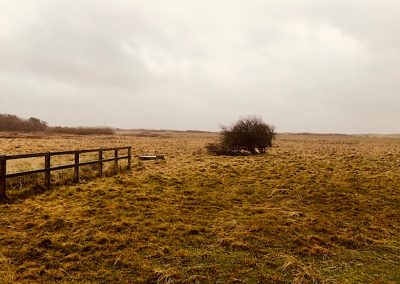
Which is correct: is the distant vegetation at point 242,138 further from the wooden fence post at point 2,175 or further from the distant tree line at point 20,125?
the distant tree line at point 20,125

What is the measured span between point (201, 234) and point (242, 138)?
23.3 meters

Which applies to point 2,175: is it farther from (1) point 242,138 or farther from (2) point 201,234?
(1) point 242,138

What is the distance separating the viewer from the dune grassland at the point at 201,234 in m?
5.47

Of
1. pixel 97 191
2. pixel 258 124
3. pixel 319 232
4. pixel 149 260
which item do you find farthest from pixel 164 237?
pixel 258 124

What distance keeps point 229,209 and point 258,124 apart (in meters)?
22.1

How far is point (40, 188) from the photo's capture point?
11148mm

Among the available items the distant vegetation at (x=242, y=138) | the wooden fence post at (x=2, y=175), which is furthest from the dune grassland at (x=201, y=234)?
the distant vegetation at (x=242, y=138)

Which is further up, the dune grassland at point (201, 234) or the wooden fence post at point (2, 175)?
the wooden fence post at point (2, 175)

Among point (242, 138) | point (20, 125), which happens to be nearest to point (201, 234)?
point (242, 138)

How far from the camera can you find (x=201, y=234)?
7332 millimetres

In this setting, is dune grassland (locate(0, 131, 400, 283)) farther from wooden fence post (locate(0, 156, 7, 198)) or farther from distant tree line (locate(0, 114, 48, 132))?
distant tree line (locate(0, 114, 48, 132))

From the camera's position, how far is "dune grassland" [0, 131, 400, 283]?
5.47 meters

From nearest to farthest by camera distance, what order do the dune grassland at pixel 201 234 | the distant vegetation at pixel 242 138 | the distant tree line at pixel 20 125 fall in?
the dune grassland at pixel 201 234, the distant vegetation at pixel 242 138, the distant tree line at pixel 20 125

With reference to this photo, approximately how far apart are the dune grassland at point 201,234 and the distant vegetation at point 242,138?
17.4 metres
